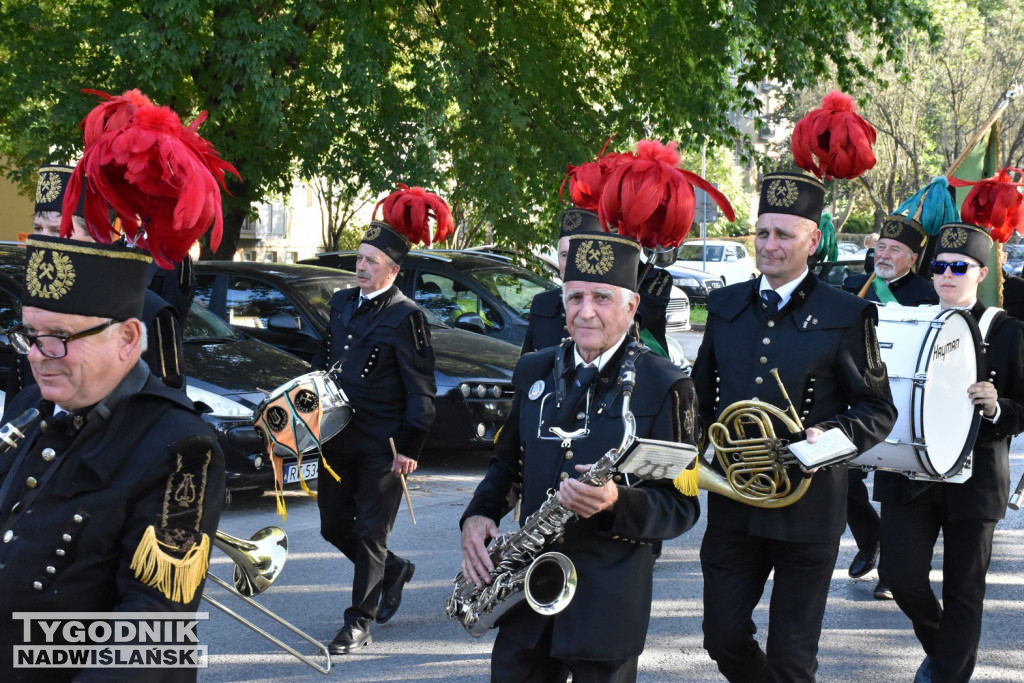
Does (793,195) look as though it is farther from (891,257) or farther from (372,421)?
(891,257)

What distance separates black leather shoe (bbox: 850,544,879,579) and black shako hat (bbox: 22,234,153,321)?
5896mm

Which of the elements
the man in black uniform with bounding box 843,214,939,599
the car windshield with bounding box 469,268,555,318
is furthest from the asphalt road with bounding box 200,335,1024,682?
the car windshield with bounding box 469,268,555,318

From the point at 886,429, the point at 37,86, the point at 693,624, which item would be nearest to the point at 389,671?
the point at 693,624

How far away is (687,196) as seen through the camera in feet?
14.3

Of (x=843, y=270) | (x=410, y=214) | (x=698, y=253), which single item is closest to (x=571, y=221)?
(x=410, y=214)

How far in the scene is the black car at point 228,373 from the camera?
8.48 meters

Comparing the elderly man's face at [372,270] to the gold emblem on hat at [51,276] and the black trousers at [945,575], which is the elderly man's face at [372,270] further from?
the gold emblem on hat at [51,276]

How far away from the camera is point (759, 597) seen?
4.53m

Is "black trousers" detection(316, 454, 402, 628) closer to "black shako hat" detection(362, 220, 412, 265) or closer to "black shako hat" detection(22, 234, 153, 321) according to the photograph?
"black shako hat" detection(362, 220, 412, 265)

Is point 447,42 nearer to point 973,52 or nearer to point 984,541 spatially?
point 984,541

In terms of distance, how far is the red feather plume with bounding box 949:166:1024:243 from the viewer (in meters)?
6.36

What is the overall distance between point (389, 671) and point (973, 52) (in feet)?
116

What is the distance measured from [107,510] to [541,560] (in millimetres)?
1318

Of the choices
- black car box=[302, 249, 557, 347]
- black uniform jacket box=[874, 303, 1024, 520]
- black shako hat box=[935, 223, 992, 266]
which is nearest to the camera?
black uniform jacket box=[874, 303, 1024, 520]
